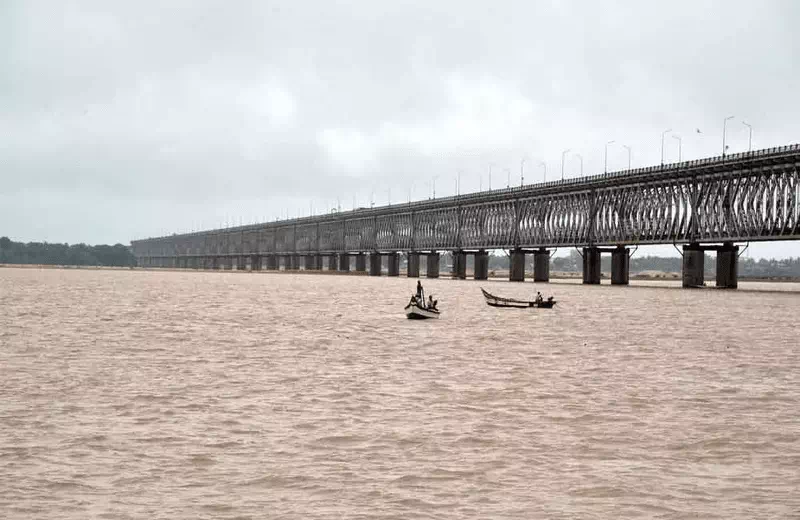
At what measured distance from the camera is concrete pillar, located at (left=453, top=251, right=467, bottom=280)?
192500mm

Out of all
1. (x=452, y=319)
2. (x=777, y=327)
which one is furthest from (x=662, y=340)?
(x=452, y=319)

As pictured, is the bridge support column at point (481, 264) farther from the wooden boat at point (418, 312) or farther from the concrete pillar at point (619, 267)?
the wooden boat at point (418, 312)

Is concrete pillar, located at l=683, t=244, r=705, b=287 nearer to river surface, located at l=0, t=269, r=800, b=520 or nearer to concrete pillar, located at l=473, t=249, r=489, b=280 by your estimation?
concrete pillar, located at l=473, t=249, r=489, b=280

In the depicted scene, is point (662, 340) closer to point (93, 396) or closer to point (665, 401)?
point (665, 401)

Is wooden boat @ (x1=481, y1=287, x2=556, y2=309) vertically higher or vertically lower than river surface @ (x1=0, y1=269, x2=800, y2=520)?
higher

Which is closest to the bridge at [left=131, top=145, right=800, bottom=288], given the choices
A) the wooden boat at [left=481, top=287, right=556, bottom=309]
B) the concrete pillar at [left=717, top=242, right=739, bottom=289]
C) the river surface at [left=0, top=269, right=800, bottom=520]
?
the concrete pillar at [left=717, top=242, right=739, bottom=289]

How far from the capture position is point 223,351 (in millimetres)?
36688

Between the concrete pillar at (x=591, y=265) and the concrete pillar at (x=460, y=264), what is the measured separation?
40894mm

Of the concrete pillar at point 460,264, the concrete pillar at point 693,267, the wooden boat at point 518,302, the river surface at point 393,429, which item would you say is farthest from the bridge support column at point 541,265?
the river surface at point 393,429

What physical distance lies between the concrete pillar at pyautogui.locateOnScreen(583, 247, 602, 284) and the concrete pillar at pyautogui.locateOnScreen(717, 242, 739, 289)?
81.1 feet

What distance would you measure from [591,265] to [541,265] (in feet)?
43.2

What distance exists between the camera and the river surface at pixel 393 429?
47.7ft

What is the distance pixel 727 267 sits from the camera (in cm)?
12531

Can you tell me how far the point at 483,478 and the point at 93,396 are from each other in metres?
11.9
